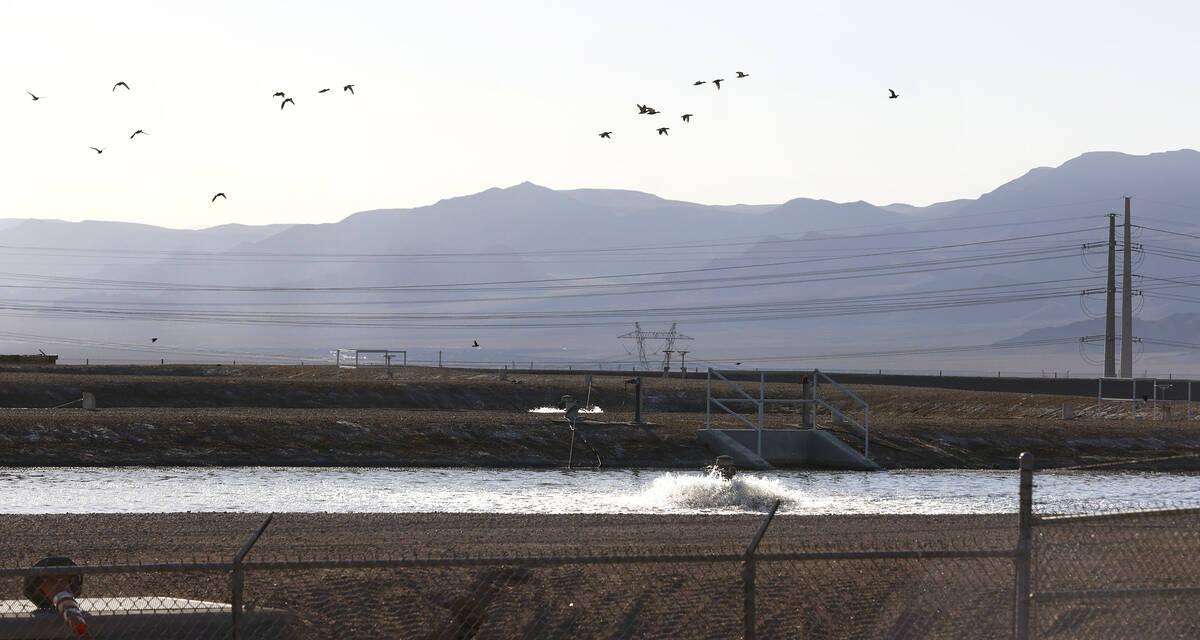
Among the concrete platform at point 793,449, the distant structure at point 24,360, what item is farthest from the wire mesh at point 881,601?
the distant structure at point 24,360

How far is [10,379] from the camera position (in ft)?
205

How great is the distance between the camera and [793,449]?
43688mm

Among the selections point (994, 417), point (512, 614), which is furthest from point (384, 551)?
point (994, 417)

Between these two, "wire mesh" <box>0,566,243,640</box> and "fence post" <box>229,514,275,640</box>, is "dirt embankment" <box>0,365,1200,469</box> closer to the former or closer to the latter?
"wire mesh" <box>0,566,243,640</box>

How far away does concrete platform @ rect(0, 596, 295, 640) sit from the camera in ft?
40.4

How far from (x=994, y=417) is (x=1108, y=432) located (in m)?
13.8

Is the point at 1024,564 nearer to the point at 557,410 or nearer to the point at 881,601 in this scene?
the point at 881,601

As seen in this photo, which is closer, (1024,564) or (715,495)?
(1024,564)

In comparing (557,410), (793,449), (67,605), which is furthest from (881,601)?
(557,410)

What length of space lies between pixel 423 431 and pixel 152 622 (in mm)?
31705

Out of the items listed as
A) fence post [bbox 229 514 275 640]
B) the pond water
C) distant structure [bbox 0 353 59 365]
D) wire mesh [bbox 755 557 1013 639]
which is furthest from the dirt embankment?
distant structure [bbox 0 353 59 365]

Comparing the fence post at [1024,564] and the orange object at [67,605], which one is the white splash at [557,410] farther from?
the fence post at [1024,564]

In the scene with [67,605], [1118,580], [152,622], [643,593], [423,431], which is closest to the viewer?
[67,605]

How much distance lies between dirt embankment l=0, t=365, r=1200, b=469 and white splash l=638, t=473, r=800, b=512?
8942mm
